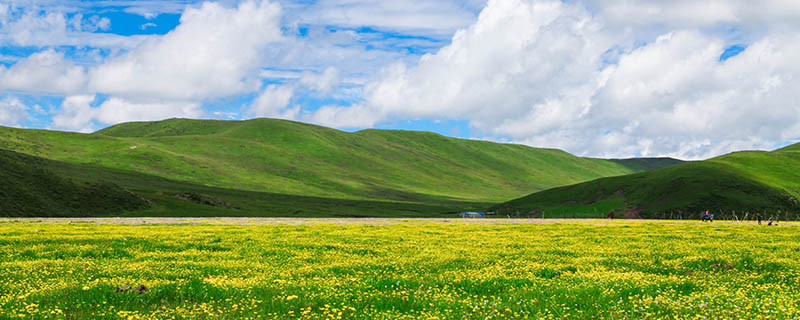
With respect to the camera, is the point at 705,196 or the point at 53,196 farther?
the point at 705,196

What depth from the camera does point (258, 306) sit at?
1227 centimetres

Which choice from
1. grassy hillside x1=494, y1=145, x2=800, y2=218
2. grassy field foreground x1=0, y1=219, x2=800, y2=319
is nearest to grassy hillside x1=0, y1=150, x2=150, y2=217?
grassy field foreground x1=0, y1=219, x2=800, y2=319

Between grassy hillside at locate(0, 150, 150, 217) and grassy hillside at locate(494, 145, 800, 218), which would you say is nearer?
grassy hillside at locate(0, 150, 150, 217)

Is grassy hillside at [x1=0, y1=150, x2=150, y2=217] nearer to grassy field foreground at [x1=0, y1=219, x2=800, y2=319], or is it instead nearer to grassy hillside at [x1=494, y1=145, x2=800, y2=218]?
grassy field foreground at [x1=0, y1=219, x2=800, y2=319]

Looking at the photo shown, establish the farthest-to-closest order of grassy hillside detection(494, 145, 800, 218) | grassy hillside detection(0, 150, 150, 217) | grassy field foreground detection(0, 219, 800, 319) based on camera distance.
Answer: grassy hillside detection(494, 145, 800, 218) < grassy hillside detection(0, 150, 150, 217) < grassy field foreground detection(0, 219, 800, 319)

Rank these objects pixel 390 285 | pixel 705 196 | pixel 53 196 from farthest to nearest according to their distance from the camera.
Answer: pixel 705 196 < pixel 53 196 < pixel 390 285

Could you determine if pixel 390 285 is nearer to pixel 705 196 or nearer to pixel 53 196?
pixel 53 196

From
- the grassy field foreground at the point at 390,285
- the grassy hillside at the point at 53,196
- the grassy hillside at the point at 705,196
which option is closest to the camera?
the grassy field foreground at the point at 390,285

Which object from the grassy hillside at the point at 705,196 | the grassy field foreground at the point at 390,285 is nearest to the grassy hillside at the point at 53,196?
the grassy field foreground at the point at 390,285

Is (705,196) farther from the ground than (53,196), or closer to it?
farther from the ground

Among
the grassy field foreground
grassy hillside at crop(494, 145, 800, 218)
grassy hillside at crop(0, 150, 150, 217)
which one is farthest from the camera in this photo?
grassy hillside at crop(494, 145, 800, 218)

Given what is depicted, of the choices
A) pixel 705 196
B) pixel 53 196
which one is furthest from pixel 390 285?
pixel 705 196

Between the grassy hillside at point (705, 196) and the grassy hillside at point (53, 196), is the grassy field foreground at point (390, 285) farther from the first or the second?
the grassy hillside at point (705, 196)

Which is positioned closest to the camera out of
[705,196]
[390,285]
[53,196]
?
[390,285]
